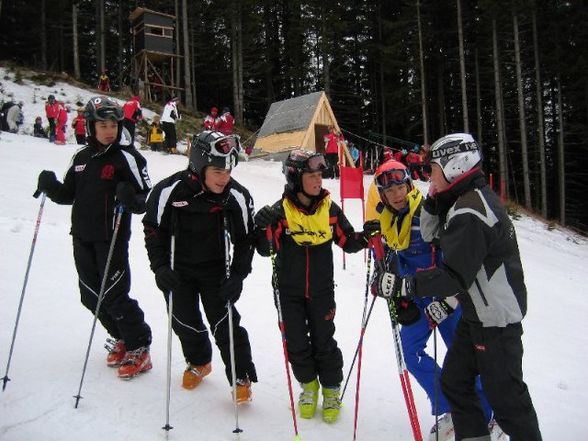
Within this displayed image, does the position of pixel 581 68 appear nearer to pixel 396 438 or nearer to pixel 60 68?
pixel 396 438

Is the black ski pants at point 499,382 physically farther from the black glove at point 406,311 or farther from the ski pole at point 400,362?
the black glove at point 406,311

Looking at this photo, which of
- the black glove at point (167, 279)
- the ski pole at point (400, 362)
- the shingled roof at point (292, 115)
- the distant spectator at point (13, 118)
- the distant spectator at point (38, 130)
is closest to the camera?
the ski pole at point (400, 362)

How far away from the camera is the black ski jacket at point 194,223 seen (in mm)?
3486

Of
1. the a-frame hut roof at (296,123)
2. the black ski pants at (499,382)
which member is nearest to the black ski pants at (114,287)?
the black ski pants at (499,382)

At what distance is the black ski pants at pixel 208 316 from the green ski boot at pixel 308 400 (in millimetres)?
459

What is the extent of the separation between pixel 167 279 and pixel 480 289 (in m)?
2.11

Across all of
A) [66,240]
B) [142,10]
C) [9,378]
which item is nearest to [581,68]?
[142,10]

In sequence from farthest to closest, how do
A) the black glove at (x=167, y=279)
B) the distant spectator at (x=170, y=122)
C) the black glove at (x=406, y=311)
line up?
1. the distant spectator at (x=170, y=122)
2. the black glove at (x=406, y=311)
3. the black glove at (x=167, y=279)

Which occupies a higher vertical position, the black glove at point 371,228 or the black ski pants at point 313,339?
the black glove at point 371,228

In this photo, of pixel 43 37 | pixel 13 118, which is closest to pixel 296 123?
pixel 13 118

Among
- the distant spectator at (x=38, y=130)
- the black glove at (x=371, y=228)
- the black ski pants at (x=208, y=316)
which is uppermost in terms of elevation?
the distant spectator at (x=38, y=130)

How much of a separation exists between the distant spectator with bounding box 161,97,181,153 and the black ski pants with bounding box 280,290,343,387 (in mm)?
13984

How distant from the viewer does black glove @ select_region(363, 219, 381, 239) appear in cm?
363

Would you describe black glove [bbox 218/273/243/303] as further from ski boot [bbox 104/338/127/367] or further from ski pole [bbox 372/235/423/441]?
ski boot [bbox 104/338/127/367]
